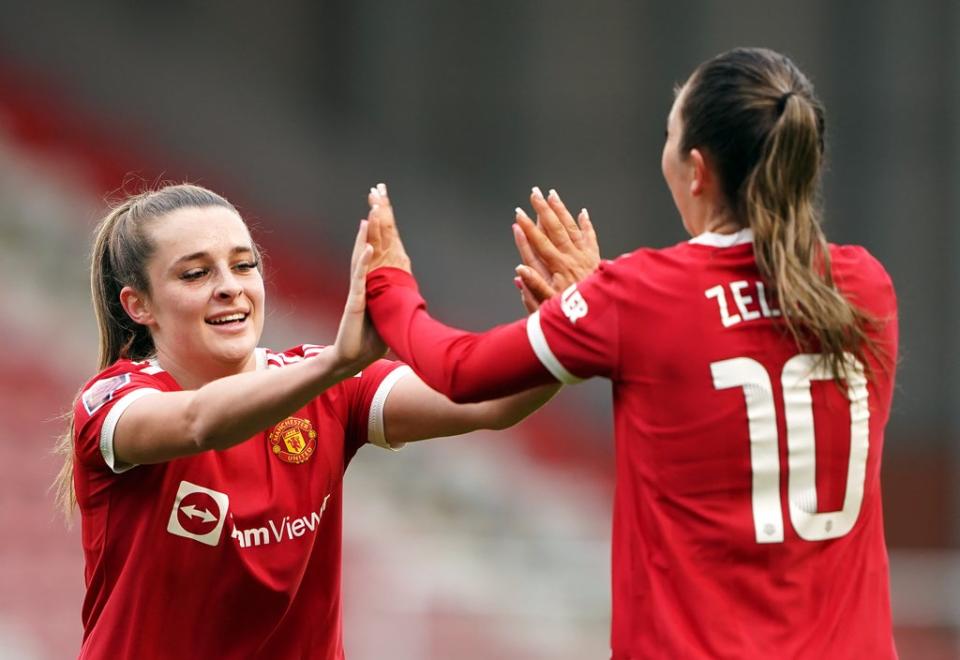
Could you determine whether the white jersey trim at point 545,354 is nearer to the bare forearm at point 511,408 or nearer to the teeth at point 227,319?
the bare forearm at point 511,408

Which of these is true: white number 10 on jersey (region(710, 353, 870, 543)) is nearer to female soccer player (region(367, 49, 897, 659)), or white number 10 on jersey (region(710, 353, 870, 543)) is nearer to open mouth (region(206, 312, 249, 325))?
female soccer player (region(367, 49, 897, 659))

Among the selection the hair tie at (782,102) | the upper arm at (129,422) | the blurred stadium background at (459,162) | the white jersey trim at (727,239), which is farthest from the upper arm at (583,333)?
the blurred stadium background at (459,162)

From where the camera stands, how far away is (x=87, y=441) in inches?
106

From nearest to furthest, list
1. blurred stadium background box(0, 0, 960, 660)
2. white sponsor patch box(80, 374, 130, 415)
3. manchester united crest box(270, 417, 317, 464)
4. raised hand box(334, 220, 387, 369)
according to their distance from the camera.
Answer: raised hand box(334, 220, 387, 369) → white sponsor patch box(80, 374, 130, 415) → manchester united crest box(270, 417, 317, 464) → blurred stadium background box(0, 0, 960, 660)

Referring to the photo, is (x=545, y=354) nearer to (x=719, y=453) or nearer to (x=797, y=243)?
(x=719, y=453)

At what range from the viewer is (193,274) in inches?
111

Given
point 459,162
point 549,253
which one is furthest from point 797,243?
point 459,162

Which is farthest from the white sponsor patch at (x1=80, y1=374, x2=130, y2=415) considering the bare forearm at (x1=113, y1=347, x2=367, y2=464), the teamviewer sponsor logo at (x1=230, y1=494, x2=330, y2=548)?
the teamviewer sponsor logo at (x1=230, y1=494, x2=330, y2=548)

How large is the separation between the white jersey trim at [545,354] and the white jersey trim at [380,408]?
763mm

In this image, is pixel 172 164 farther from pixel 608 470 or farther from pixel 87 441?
pixel 87 441

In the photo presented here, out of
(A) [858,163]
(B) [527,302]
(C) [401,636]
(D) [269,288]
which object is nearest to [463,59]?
(D) [269,288]

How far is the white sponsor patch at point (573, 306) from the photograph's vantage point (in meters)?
2.16

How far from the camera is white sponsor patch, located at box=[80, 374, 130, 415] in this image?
270 centimetres

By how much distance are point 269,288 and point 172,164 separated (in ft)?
3.59
